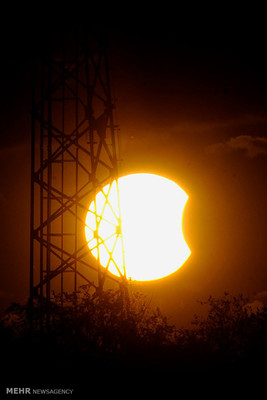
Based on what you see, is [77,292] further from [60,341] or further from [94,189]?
[94,189]

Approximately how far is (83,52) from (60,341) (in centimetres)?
828

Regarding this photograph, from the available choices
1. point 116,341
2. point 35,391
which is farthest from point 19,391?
point 116,341

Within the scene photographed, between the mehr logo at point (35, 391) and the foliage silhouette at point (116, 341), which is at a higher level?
the foliage silhouette at point (116, 341)

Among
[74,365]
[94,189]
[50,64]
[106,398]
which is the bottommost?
[106,398]

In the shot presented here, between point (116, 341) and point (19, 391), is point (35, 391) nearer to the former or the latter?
point (19, 391)

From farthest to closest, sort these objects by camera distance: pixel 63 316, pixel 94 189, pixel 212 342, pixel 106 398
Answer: pixel 94 189, pixel 212 342, pixel 63 316, pixel 106 398

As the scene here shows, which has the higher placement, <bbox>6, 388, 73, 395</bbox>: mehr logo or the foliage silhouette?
the foliage silhouette

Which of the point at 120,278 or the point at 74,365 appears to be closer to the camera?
the point at 74,365

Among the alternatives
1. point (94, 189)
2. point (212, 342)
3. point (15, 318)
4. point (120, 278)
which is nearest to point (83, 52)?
point (94, 189)

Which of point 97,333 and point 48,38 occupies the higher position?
point 48,38

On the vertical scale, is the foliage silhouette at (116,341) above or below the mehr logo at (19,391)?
above

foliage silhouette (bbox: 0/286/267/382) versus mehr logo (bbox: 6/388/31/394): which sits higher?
foliage silhouette (bbox: 0/286/267/382)

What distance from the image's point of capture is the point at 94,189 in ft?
47.8

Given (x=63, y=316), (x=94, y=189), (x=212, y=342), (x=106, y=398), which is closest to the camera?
(x=106, y=398)
